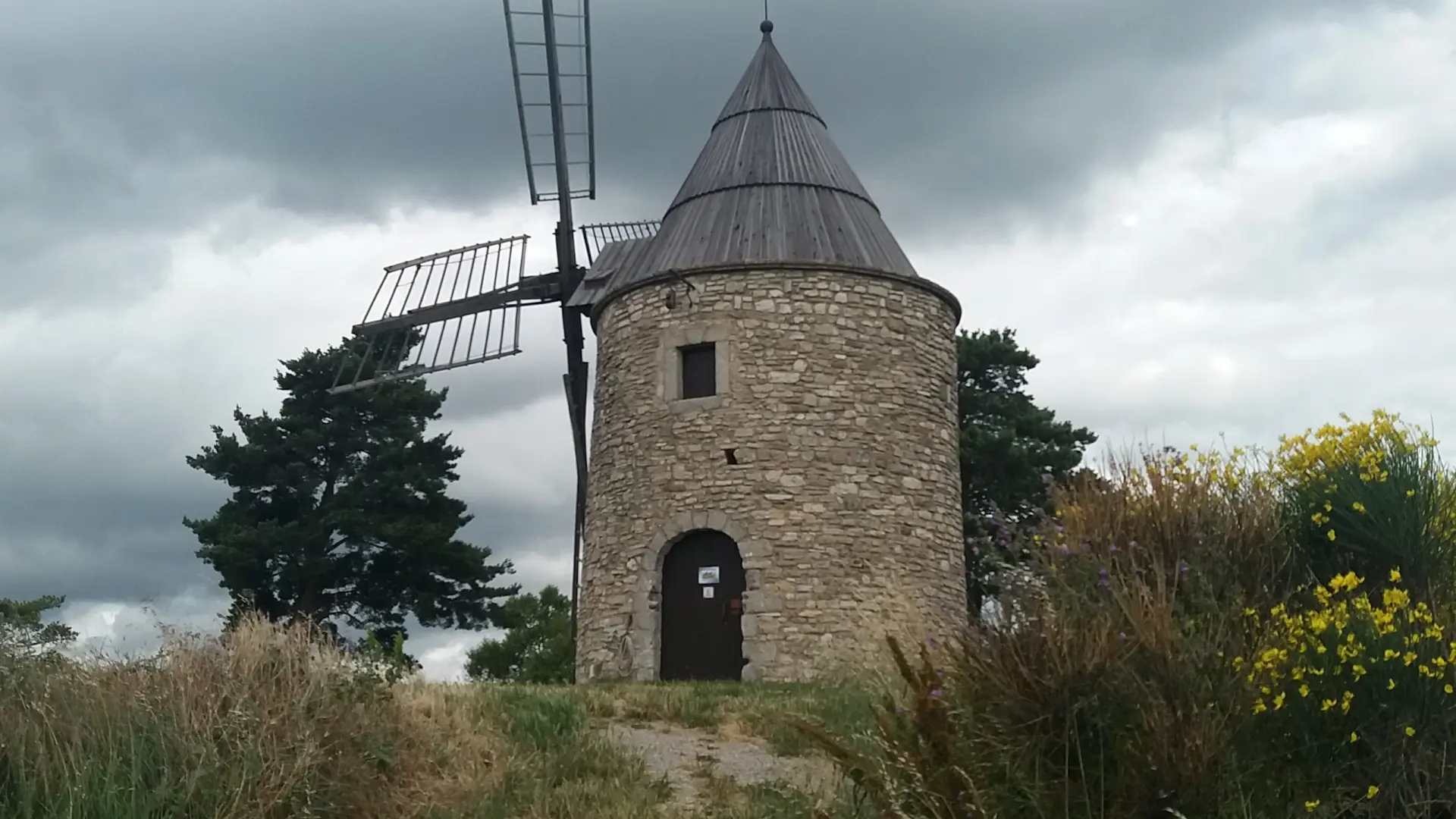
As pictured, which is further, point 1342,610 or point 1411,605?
point 1411,605

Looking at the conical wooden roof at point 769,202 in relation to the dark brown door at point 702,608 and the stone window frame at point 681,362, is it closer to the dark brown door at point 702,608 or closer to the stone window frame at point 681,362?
the stone window frame at point 681,362

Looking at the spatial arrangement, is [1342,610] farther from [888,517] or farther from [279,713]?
[888,517]

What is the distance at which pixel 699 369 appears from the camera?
43.2ft

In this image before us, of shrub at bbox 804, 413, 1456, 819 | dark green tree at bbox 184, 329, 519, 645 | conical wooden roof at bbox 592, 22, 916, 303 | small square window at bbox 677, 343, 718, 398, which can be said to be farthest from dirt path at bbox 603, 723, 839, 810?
dark green tree at bbox 184, 329, 519, 645

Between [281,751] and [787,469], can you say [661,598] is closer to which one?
[787,469]

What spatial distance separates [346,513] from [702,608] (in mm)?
9405

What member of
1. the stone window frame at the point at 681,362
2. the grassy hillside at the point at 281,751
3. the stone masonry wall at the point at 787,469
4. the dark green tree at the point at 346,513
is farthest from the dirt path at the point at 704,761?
the dark green tree at the point at 346,513

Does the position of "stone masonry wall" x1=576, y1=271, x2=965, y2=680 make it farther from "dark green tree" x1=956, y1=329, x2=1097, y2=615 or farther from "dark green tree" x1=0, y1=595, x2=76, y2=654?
"dark green tree" x1=0, y1=595, x2=76, y2=654

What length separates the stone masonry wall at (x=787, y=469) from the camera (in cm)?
1233

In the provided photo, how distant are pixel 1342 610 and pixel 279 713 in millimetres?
4614

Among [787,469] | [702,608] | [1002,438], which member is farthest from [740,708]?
[1002,438]

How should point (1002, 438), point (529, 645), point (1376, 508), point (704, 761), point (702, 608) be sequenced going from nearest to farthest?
point (1376, 508) < point (704, 761) < point (702, 608) < point (1002, 438) < point (529, 645)

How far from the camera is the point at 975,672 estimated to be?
4938mm

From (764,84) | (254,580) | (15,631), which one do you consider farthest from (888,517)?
(254,580)
